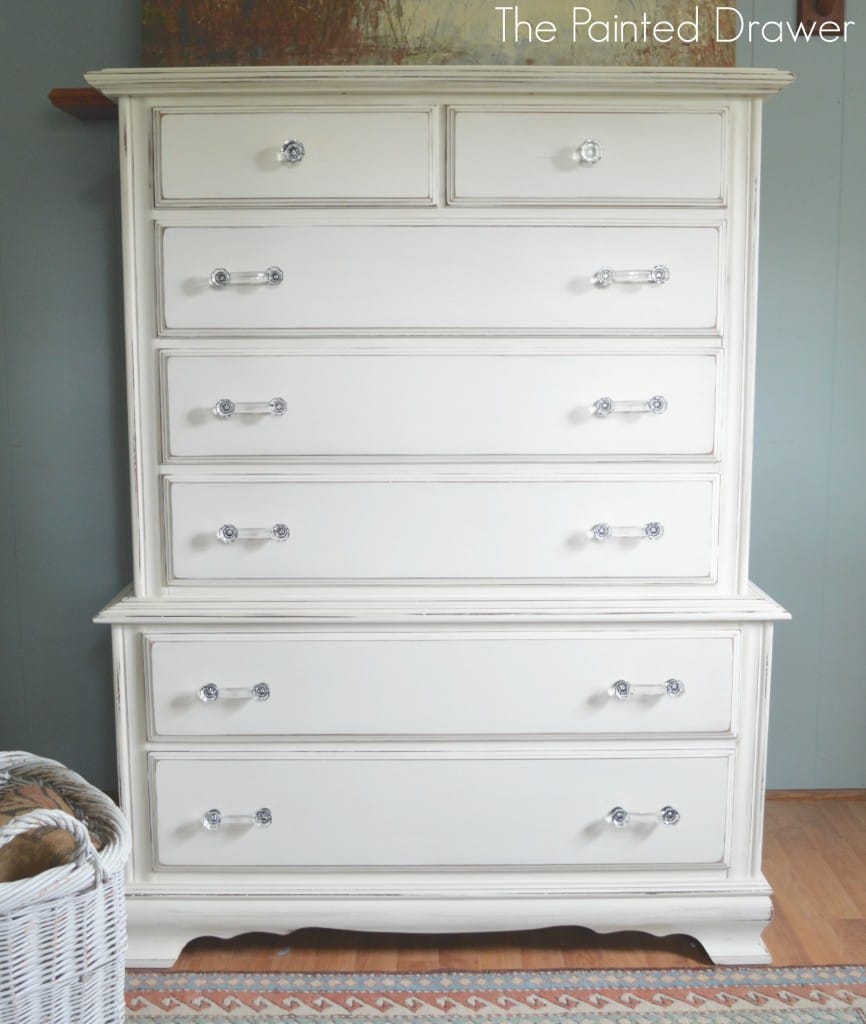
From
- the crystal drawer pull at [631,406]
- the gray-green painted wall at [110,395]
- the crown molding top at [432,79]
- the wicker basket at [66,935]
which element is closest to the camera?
the wicker basket at [66,935]

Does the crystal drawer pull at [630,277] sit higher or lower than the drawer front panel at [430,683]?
higher

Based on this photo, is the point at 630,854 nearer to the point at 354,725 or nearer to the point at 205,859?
the point at 354,725

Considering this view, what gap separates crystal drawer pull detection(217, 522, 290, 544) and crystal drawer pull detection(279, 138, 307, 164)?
64 centimetres

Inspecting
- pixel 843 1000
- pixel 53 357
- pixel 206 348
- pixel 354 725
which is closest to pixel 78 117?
pixel 53 357

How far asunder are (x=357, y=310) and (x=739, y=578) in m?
0.85

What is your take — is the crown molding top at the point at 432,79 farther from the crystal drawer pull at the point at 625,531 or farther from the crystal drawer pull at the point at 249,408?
the crystal drawer pull at the point at 625,531

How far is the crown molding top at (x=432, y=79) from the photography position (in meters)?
1.83

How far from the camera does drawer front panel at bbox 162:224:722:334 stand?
1.90 m

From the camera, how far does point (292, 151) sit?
1.87m

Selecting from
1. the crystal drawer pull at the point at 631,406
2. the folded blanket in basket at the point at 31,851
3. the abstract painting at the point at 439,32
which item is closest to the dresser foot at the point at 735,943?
the crystal drawer pull at the point at 631,406

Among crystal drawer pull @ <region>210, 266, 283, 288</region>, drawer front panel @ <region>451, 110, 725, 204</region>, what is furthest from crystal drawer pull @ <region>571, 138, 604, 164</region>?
crystal drawer pull @ <region>210, 266, 283, 288</region>

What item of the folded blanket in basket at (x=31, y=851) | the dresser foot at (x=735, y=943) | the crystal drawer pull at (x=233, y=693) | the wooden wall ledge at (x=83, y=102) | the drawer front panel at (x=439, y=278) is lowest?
the dresser foot at (x=735, y=943)

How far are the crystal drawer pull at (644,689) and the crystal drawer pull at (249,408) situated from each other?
783 mm

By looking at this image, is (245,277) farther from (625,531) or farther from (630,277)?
(625,531)
